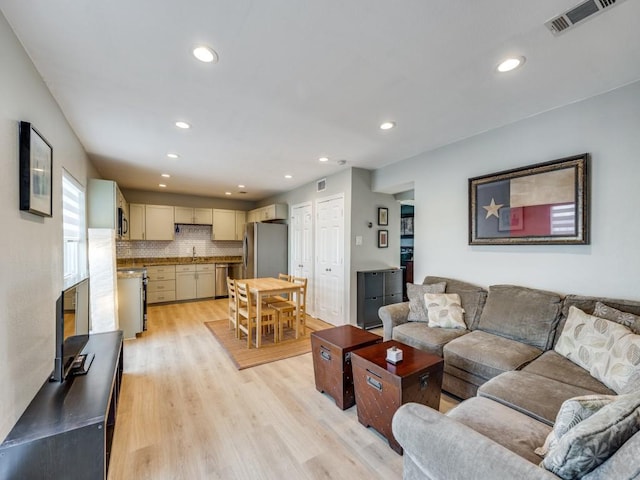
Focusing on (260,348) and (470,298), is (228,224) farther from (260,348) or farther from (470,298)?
(470,298)

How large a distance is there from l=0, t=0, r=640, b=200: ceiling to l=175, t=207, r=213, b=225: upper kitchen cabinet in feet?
10.3

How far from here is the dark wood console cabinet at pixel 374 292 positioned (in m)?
4.18

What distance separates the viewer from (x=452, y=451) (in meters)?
1.00

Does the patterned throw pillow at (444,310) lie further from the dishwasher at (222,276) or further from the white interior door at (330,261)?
the dishwasher at (222,276)

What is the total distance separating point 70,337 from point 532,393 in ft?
10.4

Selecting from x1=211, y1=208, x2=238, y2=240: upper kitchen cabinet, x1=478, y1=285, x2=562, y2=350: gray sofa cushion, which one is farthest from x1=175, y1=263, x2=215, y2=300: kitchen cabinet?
x1=478, y1=285, x2=562, y2=350: gray sofa cushion

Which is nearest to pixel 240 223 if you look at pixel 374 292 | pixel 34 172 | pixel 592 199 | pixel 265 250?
pixel 265 250

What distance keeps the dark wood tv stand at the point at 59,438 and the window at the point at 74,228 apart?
159 centimetres

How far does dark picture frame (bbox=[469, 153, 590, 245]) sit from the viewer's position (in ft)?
7.52

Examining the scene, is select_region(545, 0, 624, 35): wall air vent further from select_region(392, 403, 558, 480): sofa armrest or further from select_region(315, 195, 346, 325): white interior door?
select_region(315, 195, 346, 325): white interior door

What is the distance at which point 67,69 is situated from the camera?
1847 mm

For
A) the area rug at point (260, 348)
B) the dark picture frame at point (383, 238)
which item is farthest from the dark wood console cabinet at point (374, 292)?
the area rug at point (260, 348)

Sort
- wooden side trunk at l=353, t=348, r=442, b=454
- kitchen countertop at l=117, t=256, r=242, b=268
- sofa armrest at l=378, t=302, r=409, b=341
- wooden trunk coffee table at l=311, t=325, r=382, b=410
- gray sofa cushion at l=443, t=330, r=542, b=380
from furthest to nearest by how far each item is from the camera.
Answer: kitchen countertop at l=117, t=256, r=242, b=268 → sofa armrest at l=378, t=302, r=409, b=341 → wooden trunk coffee table at l=311, t=325, r=382, b=410 → gray sofa cushion at l=443, t=330, r=542, b=380 → wooden side trunk at l=353, t=348, r=442, b=454

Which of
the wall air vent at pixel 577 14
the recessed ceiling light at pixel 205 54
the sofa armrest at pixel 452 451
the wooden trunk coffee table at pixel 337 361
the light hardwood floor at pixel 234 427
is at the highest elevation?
the wall air vent at pixel 577 14
